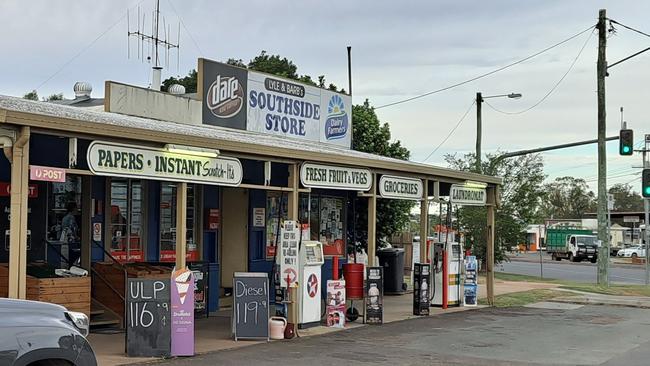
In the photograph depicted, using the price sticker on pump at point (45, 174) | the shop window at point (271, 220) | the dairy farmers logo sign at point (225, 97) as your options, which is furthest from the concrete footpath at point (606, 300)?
the price sticker on pump at point (45, 174)

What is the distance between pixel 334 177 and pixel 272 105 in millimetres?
5881

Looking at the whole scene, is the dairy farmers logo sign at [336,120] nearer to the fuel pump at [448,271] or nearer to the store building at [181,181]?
the store building at [181,181]

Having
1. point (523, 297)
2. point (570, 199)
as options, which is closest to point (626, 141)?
point (523, 297)

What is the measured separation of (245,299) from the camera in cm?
1262

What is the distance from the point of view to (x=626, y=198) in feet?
390

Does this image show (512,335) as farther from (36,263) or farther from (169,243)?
(36,263)

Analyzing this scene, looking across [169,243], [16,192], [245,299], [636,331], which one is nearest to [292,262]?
[245,299]

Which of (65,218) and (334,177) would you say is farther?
(334,177)

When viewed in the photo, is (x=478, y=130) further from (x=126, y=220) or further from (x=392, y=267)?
(x=126, y=220)

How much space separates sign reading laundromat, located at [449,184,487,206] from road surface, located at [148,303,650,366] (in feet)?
9.16

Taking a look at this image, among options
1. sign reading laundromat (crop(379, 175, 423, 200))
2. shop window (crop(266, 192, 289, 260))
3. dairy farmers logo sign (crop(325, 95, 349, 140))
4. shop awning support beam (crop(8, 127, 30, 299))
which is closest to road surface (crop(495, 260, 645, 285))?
dairy farmers logo sign (crop(325, 95, 349, 140))

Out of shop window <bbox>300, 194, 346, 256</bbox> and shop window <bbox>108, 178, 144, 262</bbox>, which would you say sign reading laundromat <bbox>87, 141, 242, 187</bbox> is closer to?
shop window <bbox>108, 178, 144, 262</bbox>

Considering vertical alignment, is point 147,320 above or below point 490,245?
below

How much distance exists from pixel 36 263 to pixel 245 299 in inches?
139
